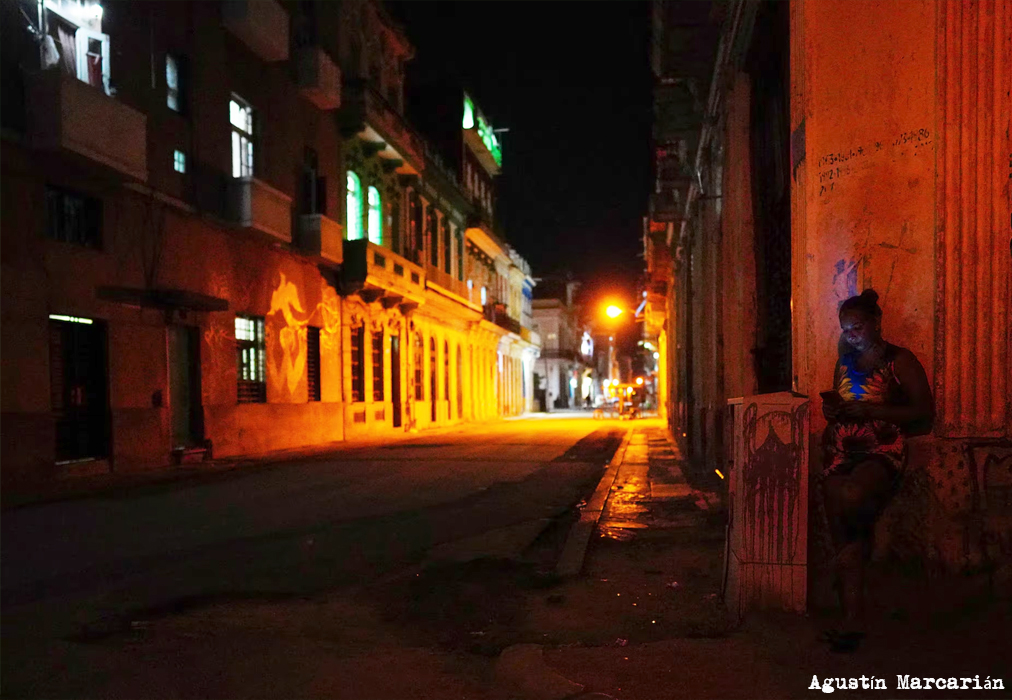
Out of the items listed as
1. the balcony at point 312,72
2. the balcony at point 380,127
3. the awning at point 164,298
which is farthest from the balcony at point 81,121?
the balcony at point 380,127

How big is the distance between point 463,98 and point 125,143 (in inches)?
938

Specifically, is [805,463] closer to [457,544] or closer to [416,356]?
[457,544]

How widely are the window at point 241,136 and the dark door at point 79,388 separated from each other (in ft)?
18.3

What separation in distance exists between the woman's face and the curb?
8.48ft

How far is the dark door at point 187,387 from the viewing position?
47.2 feet

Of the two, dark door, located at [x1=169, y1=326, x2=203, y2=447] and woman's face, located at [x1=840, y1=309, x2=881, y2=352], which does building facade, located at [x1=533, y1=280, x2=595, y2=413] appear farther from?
woman's face, located at [x1=840, y1=309, x2=881, y2=352]

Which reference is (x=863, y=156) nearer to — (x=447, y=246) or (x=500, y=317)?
(x=447, y=246)

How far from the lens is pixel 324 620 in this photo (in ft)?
14.1

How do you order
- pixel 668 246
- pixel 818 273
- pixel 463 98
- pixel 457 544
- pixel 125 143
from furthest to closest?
pixel 463 98
pixel 668 246
pixel 125 143
pixel 457 544
pixel 818 273

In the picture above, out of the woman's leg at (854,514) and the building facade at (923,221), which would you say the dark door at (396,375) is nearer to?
the building facade at (923,221)

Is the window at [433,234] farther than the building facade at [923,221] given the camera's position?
Yes

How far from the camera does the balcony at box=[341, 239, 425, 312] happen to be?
20688 millimetres

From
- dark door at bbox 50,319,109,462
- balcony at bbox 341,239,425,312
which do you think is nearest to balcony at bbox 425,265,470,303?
balcony at bbox 341,239,425,312

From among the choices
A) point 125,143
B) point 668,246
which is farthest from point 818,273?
point 668,246
